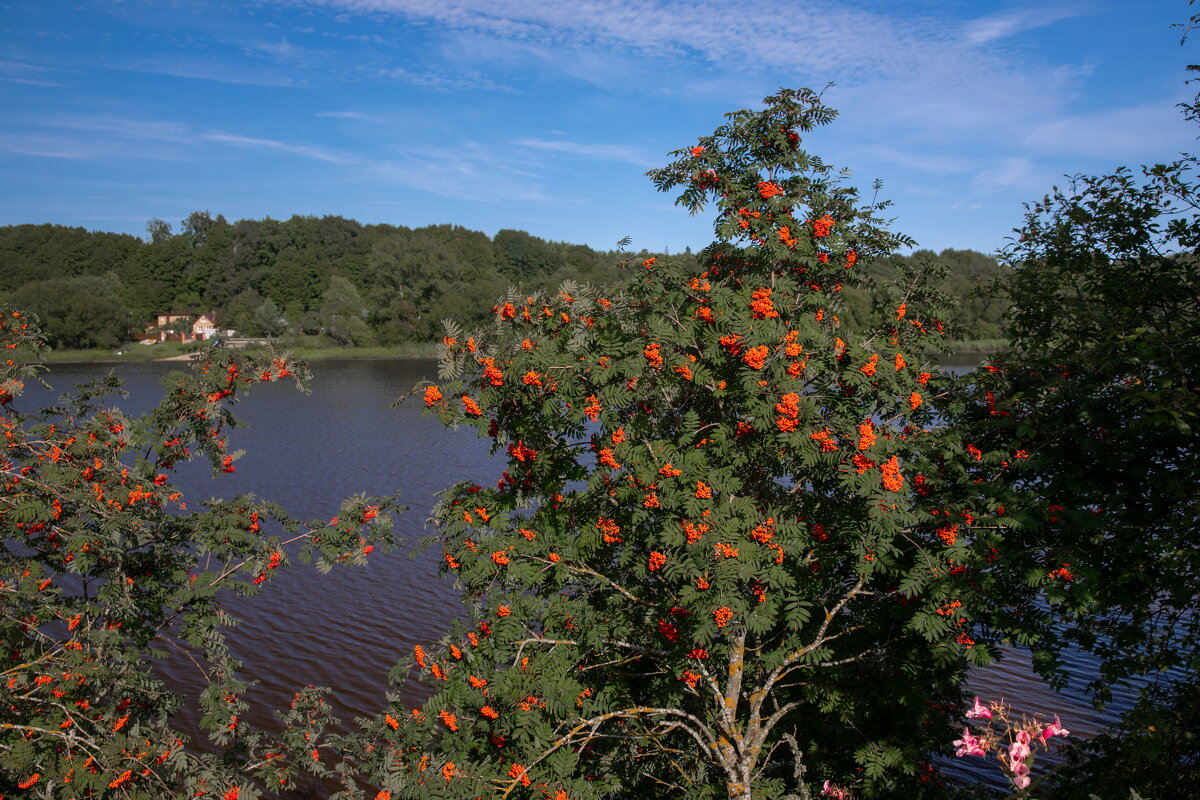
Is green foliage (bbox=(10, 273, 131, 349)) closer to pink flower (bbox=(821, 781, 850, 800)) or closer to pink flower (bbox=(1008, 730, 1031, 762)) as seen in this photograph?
pink flower (bbox=(821, 781, 850, 800))

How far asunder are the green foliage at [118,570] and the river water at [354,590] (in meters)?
1.57

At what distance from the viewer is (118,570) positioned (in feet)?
20.0

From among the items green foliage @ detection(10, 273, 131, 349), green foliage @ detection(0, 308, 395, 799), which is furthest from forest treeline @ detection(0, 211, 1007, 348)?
green foliage @ detection(0, 308, 395, 799)

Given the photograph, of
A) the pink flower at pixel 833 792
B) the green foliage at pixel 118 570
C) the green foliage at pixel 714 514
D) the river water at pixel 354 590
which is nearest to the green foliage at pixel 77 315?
the river water at pixel 354 590

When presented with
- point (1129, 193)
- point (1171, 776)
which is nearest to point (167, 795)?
point (1171, 776)

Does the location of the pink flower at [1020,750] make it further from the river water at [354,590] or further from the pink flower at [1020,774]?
the river water at [354,590]

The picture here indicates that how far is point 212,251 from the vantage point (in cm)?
8812

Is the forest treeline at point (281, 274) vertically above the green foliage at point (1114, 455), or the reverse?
the forest treeline at point (281, 274)

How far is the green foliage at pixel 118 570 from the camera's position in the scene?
5355 millimetres

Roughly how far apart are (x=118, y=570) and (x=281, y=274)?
83.0m

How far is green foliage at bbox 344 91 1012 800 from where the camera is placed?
4.61 meters

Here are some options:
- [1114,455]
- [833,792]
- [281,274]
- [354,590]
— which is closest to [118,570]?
[833,792]

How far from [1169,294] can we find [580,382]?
14.0 feet

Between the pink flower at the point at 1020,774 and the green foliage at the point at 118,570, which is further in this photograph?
the green foliage at the point at 118,570
